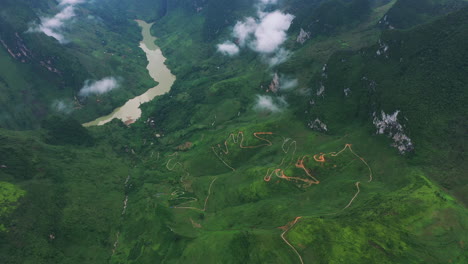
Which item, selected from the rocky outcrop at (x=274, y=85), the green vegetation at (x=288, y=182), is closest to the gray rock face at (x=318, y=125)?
the green vegetation at (x=288, y=182)

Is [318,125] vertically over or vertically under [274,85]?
under

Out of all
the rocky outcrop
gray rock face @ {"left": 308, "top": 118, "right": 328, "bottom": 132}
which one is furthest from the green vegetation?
the rocky outcrop

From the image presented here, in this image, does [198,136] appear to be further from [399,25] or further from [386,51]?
[399,25]

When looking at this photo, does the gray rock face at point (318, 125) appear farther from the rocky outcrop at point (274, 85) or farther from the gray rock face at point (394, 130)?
the rocky outcrop at point (274, 85)

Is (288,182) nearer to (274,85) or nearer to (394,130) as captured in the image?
(394,130)

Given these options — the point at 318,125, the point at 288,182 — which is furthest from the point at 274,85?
the point at 288,182

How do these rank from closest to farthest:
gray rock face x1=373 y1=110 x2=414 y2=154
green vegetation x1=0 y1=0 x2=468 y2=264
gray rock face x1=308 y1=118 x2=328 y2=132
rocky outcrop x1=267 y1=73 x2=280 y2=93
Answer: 1. green vegetation x1=0 y1=0 x2=468 y2=264
2. gray rock face x1=373 y1=110 x2=414 y2=154
3. gray rock face x1=308 y1=118 x2=328 y2=132
4. rocky outcrop x1=267 y1=73 x2=280 y2=93

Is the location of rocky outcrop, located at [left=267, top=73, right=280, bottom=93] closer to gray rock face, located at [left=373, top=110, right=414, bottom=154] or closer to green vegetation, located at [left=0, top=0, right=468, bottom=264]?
green vegetation, located at [left=0, top=0, right=468, bottom=264]
